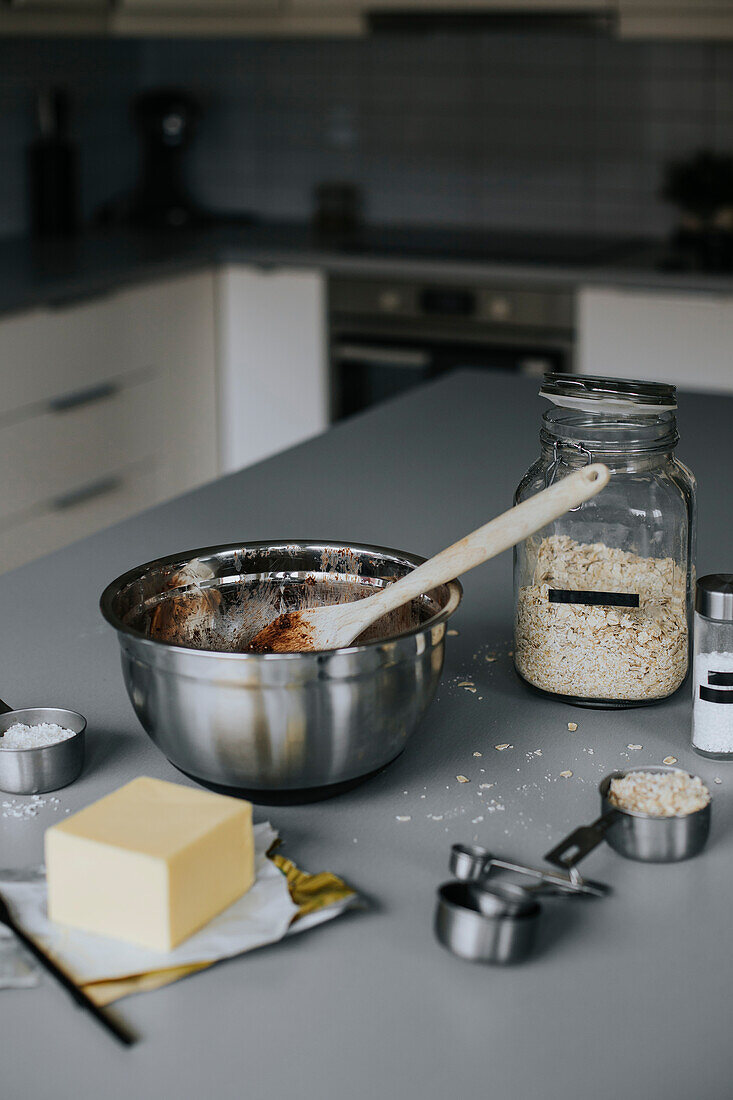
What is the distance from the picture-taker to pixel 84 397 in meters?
2.88

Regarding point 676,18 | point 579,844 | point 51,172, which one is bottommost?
point 579,844

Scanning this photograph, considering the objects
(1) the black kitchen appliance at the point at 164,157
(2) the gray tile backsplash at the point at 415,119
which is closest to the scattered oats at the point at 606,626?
(2) the gray tile backsplash at the point at 415,119

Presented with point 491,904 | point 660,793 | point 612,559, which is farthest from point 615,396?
point 491,904

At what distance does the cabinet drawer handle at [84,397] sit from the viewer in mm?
2818

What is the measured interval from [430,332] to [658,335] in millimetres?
586

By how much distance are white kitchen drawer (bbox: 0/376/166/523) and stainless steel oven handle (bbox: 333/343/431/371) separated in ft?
1.55

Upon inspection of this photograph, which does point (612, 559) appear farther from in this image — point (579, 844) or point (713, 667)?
point (579, 844)

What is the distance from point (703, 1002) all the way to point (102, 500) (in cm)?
259

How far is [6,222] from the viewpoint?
3.47 metres

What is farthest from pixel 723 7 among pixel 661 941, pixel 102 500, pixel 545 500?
pixel 661 941

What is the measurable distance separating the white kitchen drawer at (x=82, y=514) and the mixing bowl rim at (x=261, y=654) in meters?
1.89

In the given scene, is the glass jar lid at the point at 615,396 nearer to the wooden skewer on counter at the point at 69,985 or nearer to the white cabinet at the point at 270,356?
the wooden skewer on counter at the point at 69,985

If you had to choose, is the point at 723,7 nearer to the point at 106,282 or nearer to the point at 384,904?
the point at 106,282

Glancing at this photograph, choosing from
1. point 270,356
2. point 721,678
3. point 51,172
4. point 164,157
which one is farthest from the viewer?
point 164,157
